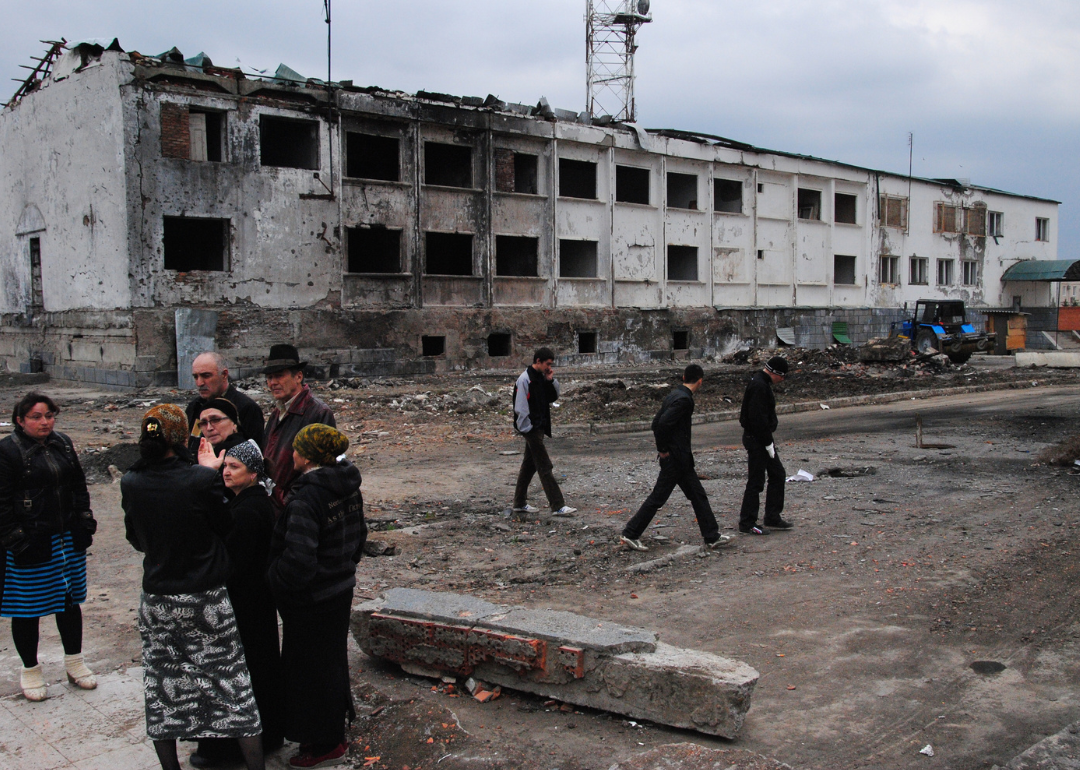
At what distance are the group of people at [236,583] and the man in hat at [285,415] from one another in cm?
47

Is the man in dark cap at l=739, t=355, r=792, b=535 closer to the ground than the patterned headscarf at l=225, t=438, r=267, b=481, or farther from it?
closer to the ground

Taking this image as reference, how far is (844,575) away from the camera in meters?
6.39

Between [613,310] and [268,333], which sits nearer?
[268,333]

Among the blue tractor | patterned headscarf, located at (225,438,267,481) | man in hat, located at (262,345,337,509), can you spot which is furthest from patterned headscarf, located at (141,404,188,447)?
the blue tractor

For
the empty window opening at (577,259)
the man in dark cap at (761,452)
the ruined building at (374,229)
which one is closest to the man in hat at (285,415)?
the man in dark cap at (761,452)

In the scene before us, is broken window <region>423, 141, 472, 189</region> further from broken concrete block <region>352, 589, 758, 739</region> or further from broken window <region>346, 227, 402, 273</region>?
broken concrete block <region>352, 589, 758, 739</region>

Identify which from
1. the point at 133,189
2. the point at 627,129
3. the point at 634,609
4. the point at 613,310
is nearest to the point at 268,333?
the point at 133,189

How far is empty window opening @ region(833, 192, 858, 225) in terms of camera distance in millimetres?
37406

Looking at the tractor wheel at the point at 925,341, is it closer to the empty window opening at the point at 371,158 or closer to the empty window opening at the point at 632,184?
the empty window opening at the point at 632,184

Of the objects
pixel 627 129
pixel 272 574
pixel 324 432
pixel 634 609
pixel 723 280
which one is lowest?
pixel 634 609

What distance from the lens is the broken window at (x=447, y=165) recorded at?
2695 centimetres

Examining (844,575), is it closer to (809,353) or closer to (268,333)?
(268,333)

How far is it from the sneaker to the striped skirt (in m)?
1.62

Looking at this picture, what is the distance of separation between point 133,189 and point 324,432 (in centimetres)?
1945
